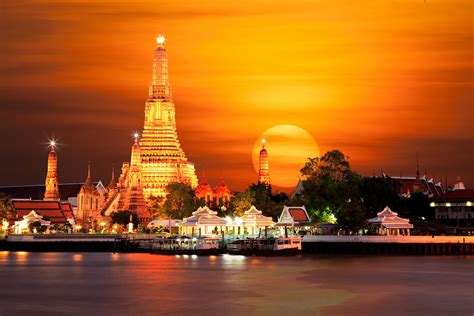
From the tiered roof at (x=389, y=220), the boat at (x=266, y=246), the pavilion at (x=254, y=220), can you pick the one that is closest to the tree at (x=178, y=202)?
the pavilion at (x=254, y=220)

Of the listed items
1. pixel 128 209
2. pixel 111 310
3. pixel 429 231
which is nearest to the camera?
pixel 111 310

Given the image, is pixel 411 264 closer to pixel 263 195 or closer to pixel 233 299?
pixel 233 299

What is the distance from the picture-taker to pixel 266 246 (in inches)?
3807

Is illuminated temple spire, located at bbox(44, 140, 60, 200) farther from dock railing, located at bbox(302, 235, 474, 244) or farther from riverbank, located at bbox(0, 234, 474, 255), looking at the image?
dock railing, located at bbox(302, 235, 474, 244)

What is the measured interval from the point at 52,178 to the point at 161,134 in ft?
58.3

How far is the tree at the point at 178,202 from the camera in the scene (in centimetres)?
12750

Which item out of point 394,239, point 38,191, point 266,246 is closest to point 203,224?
point 266,246

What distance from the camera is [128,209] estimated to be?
142 meters

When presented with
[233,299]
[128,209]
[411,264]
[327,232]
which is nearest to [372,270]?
[411,264]

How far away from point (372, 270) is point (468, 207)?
158ft

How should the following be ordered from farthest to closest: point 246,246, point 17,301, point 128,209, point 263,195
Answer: point 128,209, point 263,195, point 246,246, point 17,301

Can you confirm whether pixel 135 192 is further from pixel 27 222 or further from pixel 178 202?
pixel 27 222

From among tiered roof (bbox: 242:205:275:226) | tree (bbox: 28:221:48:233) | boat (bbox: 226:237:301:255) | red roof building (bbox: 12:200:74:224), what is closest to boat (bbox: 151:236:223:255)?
boat (bbox: 226:237:301:255)

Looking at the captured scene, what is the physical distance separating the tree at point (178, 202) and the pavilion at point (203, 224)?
15.3m
